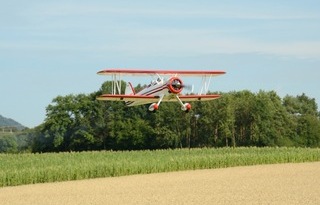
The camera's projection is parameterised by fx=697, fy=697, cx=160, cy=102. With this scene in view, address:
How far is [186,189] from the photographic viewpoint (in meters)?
28.3

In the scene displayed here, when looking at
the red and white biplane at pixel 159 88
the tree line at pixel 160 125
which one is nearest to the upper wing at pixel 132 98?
the red and white biplane at pixel 159 88

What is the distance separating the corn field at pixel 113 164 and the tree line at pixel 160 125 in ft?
91.8

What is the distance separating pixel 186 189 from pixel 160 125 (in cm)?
4925

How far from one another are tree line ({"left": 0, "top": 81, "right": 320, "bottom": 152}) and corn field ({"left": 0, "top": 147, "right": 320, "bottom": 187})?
91.8 ft

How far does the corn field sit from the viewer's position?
34.3 meters

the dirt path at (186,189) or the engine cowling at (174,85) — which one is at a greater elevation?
the engine cowling at (174,85)

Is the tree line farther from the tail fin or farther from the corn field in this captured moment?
the tail fin

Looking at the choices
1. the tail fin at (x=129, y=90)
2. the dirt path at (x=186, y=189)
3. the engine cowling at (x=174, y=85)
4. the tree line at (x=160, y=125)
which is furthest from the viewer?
the tree line at (x=160, y=125)

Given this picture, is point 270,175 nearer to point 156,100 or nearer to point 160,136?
point 156,100

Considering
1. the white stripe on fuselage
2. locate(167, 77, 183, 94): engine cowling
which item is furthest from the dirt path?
the white stripe on fuselage

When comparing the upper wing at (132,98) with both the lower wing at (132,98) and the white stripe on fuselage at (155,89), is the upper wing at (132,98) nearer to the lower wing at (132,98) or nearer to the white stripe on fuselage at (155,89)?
the lower wing at (132,98)

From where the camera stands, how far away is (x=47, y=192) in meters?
28.6

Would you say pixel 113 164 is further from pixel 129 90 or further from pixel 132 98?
pixel 129 90

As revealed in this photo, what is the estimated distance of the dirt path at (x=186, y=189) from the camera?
79.5ft
